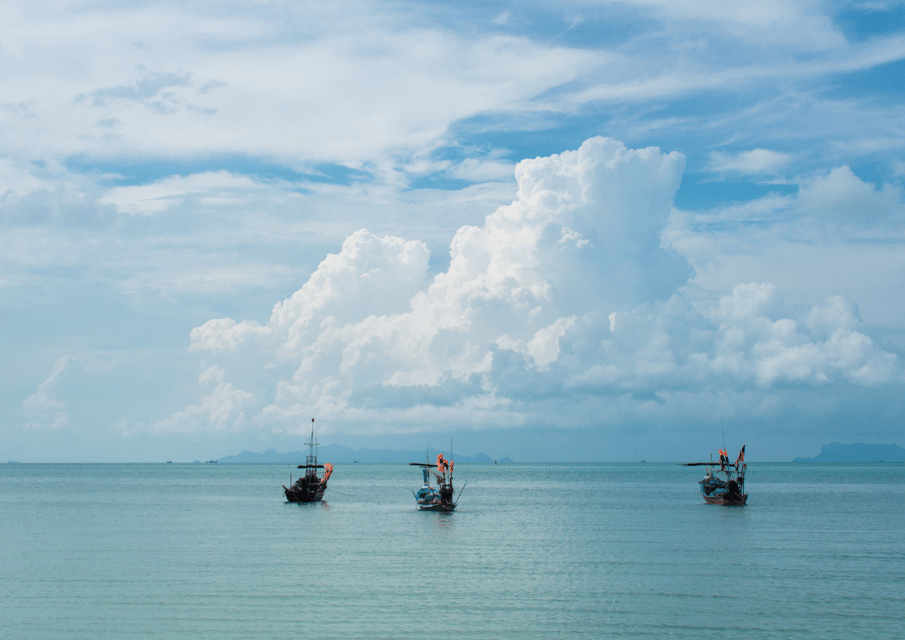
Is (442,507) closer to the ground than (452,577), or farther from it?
closer to the ground

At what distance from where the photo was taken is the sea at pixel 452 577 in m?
37.0

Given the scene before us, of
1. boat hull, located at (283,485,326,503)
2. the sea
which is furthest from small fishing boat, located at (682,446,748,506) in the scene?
boat hull, located at (283,485,326,503)

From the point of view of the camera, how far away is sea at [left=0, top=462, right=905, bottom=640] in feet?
121

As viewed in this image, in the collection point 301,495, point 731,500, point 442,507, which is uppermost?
point 731,500

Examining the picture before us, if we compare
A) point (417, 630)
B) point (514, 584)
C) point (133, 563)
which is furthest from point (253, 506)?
point (417, 630)

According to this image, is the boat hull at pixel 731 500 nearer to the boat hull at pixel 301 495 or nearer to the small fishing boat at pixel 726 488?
the small fishing boat at pixel 726 488

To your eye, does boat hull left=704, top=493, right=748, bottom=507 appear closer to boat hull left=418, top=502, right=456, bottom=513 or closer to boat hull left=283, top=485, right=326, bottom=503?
boat hull left=418, top=502, right=456, bottom=513

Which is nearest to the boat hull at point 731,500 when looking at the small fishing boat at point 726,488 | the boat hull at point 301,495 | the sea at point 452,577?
the small fishing boat at point 726,488

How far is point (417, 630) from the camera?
36125 millimetres

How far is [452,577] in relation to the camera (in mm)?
48688

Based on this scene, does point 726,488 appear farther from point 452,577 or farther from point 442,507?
point 452,577

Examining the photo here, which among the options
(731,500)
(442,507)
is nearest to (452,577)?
(442,507)

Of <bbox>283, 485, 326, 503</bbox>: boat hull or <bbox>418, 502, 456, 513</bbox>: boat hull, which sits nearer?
<bbox>418, 502, 456, 513</bbox>: boat hull

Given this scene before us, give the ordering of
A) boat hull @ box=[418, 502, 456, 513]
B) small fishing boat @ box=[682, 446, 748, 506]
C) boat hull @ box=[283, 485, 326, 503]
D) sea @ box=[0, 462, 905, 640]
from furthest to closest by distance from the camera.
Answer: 1. boat hull @ box=[283, 485, 326, 503]
2. small fishing boat @ box=[682, 446, 748, 506]
3. boat hull @ box=[418, 502, 456, 513]
4. sea @ box=[0, 462, 905, 640]
